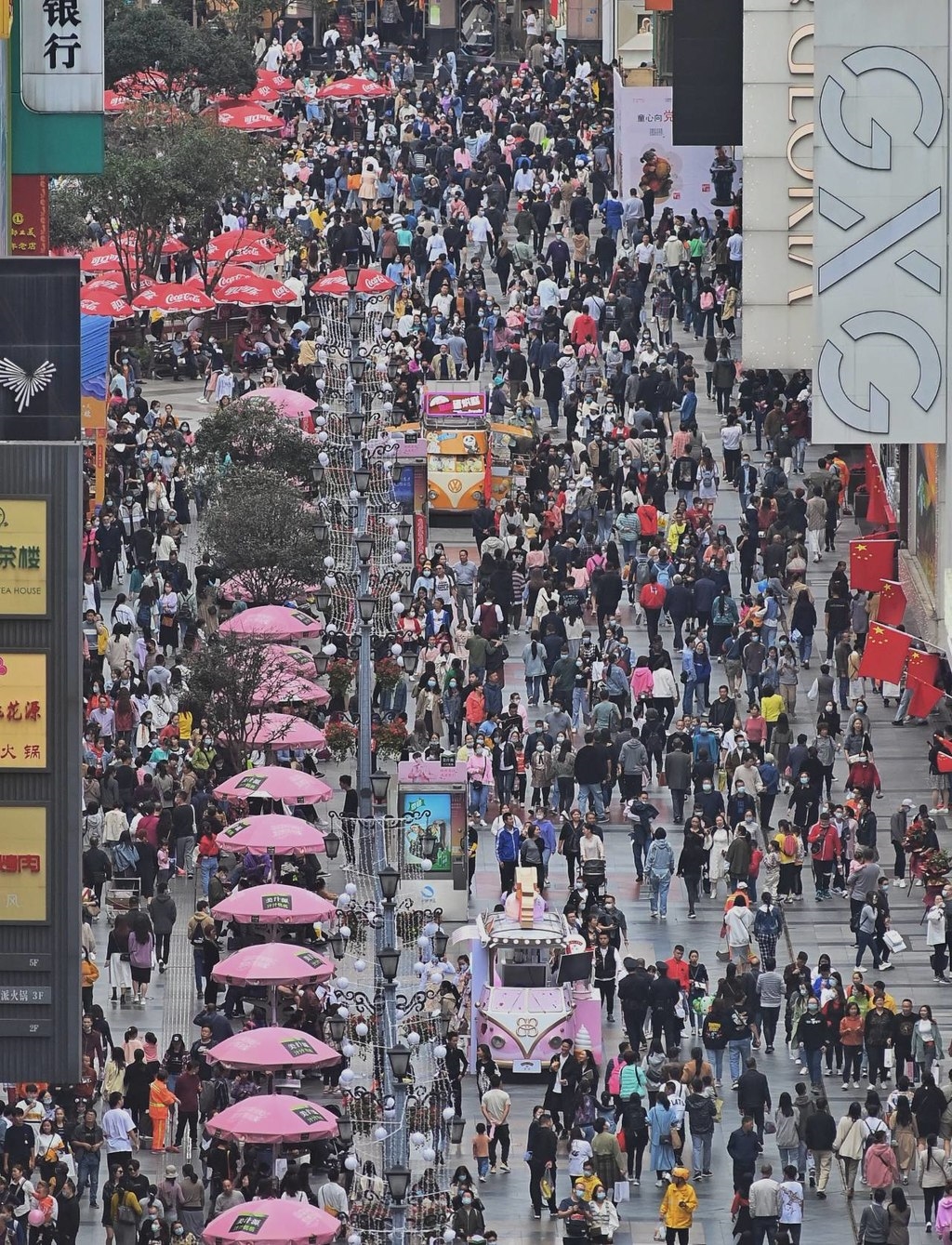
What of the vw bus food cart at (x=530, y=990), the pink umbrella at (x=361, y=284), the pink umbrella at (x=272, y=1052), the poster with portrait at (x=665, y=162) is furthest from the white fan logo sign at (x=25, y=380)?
the poster with portrait at (x=665, y=162)

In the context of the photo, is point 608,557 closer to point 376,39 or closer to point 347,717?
point 347,717

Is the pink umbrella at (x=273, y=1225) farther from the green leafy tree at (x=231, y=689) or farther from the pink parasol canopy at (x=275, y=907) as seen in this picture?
the green leafy tree at (x=231, y=689)

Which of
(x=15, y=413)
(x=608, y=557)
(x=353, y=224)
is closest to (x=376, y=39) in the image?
(x=353, y=224)

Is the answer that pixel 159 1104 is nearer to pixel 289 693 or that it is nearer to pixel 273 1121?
pixel 273 1121

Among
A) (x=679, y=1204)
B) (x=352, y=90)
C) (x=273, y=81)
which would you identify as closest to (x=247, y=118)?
(x=352, y=90)

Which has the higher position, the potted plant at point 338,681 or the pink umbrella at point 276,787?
the potted plant at point 338,681
